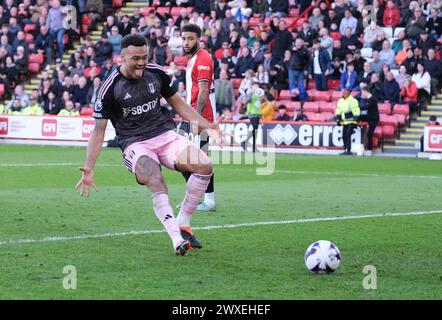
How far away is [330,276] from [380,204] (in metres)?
6.43

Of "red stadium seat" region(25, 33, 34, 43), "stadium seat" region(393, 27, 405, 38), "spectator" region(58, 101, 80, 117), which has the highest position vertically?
"stadium seat" region(393, 27, 405, 38)

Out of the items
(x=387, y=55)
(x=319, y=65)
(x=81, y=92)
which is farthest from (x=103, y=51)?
(x=387, y=55)

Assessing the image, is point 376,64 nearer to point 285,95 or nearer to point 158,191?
point 285,95

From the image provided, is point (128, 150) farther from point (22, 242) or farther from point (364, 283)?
point (364, 283)

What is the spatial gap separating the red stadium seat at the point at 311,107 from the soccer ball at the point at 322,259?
74.4ft

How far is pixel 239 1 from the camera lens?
116 ft

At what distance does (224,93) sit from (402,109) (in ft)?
17.8

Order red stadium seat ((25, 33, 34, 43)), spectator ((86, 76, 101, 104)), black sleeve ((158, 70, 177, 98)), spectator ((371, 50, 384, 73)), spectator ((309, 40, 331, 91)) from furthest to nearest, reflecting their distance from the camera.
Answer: red stadium seat ((25, 33, 34, 43)), spectator ((86, 76, 101, 104)), spectator ((309, 40, 331, 91)), spectator ((371, 50, 384, 73)), black sleeve ((158, 70, 177, 98))

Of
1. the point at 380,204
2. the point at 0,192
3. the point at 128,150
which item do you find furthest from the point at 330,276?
the point at 0,192

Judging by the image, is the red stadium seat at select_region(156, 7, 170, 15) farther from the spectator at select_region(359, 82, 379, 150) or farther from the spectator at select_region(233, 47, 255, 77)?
the spectator at select_region(359, 82, 379, 150)

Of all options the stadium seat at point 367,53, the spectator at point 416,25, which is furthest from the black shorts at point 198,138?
the stadium seat at point 367,53

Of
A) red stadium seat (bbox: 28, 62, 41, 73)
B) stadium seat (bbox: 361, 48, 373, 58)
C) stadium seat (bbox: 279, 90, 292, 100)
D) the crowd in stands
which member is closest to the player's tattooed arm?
the crowd in stands

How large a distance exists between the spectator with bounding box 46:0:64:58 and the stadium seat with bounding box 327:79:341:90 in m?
11.3

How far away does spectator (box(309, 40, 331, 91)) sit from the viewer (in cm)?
3131
